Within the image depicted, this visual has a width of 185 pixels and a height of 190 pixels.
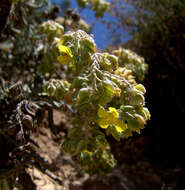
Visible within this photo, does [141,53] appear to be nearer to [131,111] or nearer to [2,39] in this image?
[2,39]

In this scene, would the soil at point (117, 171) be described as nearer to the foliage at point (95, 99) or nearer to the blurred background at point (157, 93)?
the blurred background at point (157, 93)

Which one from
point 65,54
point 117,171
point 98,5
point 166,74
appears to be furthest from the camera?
point 166,74

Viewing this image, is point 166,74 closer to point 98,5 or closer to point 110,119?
point 98,5

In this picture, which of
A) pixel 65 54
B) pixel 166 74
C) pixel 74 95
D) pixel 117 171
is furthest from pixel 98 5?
pixel 117 171

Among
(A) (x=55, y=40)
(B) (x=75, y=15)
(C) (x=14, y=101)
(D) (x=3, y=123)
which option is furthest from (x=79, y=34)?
(B) (x=75, y=15)

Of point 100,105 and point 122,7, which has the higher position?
point 122,7

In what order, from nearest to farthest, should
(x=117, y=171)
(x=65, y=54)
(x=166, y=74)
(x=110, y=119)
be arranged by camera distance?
(x=110, y=119) → (x=65, y=54) → (x=117, y=171) → (x=166, y=74)

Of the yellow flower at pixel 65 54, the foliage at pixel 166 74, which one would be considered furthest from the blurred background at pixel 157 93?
the yellow flower at pixel 65 54

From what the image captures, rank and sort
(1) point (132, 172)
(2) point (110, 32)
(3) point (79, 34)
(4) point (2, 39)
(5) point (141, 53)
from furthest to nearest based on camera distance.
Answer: (2) point (110, 32), (5) point (141, 53), (1) point (132, 172), (4) point (2, 39), (3) point (79, 34)

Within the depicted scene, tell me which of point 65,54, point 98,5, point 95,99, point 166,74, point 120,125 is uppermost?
point 98,5
